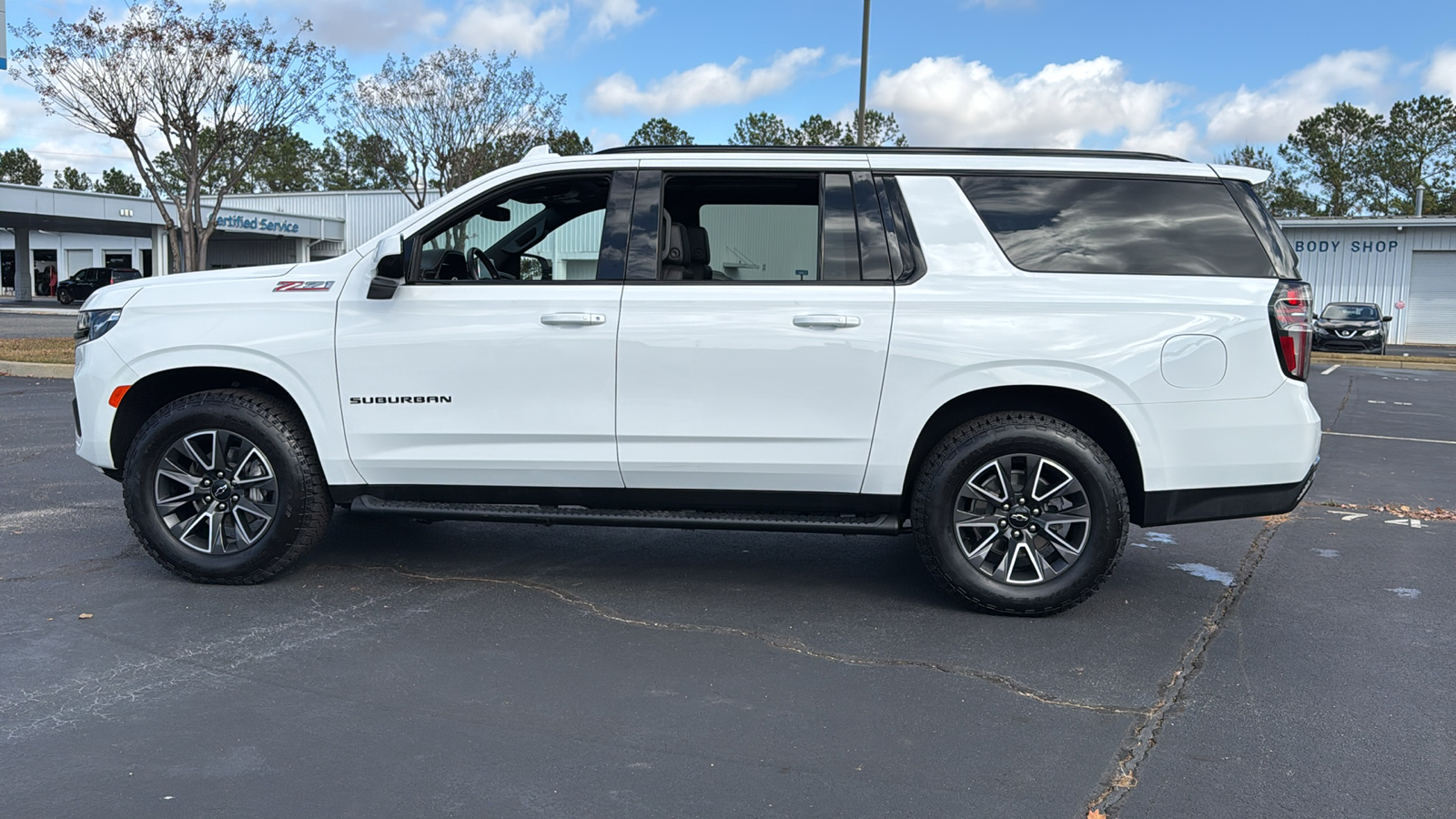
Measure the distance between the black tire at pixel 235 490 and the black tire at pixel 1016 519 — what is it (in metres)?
2.67

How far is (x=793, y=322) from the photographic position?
4.62 m

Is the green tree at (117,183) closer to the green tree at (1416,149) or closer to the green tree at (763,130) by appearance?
the green tree at (763,130)

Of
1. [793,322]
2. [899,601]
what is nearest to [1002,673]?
[899,601]

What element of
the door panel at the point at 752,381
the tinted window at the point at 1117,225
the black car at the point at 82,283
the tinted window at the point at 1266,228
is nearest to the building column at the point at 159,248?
the black car at the point at 82,283

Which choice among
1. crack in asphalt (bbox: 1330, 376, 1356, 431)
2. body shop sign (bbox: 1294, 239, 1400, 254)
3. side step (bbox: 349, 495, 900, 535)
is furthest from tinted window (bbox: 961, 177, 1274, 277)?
body shop sign (bbox: 1294, 239, 1400, 254)

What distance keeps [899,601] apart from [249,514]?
9.73 feet

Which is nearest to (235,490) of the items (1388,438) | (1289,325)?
(1289,325)

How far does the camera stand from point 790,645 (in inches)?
172

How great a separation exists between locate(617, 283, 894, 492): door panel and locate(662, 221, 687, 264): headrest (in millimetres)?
181

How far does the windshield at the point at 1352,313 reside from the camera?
29.8 meters

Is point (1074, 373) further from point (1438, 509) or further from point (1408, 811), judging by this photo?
point (1438, 509)

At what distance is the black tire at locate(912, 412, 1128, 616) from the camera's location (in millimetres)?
4617

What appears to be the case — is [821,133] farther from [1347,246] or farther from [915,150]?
[915,150]

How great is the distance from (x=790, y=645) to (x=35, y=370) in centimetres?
1511
